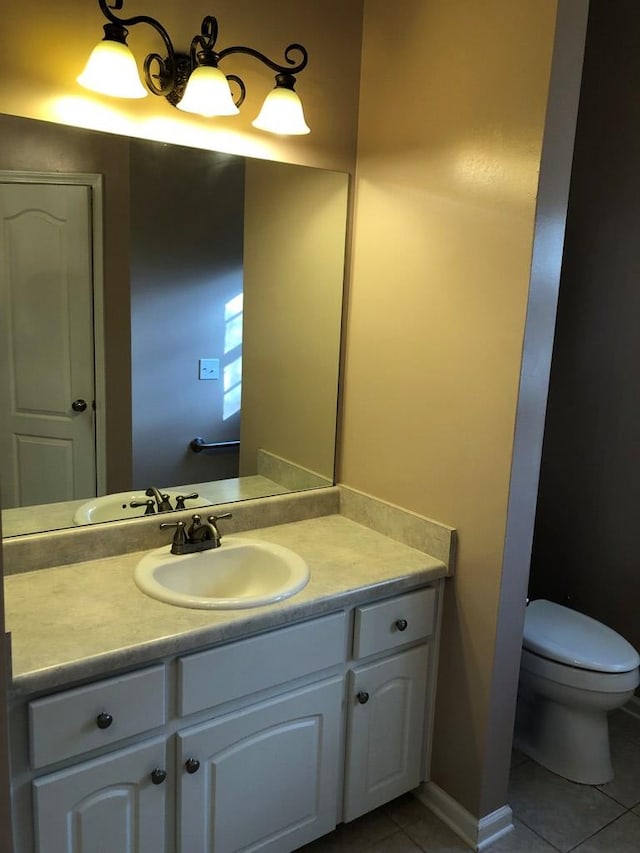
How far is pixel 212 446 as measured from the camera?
208 cm

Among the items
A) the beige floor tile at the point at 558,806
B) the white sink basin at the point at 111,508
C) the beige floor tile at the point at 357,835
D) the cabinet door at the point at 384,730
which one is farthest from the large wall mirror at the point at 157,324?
the beige floor tile at the point at 558,806

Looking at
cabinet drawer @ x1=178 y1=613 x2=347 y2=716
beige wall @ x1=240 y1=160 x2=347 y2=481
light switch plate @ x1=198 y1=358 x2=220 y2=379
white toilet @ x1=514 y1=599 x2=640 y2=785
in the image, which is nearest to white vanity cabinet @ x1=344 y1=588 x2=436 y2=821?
cabinet drawer @ x1=178 y1=613 x2=347 y2=716

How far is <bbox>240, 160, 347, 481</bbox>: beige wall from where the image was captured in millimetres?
2111

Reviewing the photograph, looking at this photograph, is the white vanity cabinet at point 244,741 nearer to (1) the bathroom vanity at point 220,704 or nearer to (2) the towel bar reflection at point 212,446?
(1) the bathroom vanity at point 220,704

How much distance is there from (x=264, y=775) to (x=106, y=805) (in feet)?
1.28

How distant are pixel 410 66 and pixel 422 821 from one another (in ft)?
7.20

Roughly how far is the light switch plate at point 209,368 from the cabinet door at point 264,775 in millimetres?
946

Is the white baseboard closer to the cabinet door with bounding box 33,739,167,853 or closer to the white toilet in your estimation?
the white toilet

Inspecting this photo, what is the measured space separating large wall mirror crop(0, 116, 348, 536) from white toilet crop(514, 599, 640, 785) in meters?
0.94

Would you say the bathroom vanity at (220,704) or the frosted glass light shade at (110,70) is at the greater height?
the frosted glass light shade at (110,70)

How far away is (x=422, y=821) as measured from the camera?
6.54 feet

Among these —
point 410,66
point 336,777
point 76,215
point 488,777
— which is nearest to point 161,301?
point 76,215

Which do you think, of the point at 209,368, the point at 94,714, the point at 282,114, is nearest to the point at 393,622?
the point at 94,714

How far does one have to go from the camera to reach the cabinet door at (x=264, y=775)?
1.52 m
